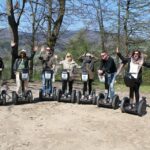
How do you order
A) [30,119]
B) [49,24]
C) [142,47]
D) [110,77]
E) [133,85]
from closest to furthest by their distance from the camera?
[30,119] < [133,85] < [110,77] < [49,24] < [142,47]

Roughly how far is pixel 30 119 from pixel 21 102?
2.37 m

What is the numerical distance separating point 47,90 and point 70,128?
4.17 metres

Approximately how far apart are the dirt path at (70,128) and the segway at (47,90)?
2.46ft

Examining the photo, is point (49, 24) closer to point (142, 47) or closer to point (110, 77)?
point (142, 47)

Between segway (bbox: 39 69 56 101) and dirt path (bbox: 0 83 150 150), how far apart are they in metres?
0.75

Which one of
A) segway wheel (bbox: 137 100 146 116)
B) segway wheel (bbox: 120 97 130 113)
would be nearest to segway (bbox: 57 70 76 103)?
segway wheel (bbox: 120 97 130 113)

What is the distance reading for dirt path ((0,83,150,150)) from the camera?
37.3 ft

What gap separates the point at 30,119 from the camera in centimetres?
1377

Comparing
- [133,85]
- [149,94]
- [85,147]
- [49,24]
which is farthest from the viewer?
[49,24]

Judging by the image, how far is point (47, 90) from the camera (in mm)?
16766

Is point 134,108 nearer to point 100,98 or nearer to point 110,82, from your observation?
point 100,98

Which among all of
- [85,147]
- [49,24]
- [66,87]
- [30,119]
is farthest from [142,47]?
[85,147]

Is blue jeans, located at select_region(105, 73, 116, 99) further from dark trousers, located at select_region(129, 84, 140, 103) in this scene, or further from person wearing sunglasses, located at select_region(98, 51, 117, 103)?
dark trousers, located at select_region(129, 84, 140, 103)

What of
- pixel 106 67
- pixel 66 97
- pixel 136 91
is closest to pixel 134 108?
pixel 136 91
